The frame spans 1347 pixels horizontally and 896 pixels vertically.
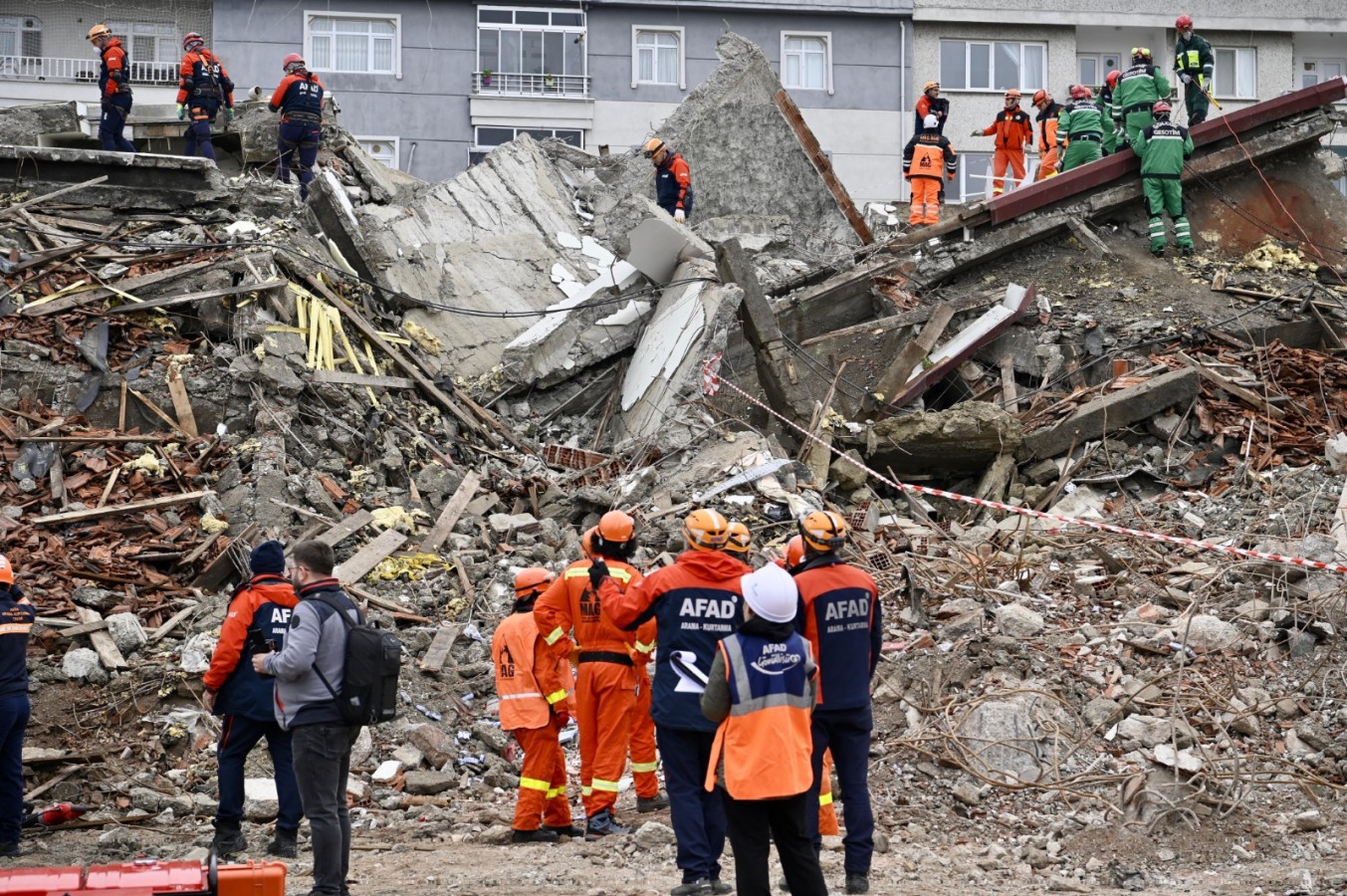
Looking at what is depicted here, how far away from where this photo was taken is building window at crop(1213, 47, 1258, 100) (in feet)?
108

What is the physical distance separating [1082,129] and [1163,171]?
1.75 m

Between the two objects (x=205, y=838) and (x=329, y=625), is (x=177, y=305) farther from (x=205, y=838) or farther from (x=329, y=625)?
(x=329, y=625)

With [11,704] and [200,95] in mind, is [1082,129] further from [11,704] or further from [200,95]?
[11,704]

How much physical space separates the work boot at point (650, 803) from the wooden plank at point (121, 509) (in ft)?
16.1

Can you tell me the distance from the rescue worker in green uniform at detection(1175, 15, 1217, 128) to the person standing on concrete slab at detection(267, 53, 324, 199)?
35.2 feet

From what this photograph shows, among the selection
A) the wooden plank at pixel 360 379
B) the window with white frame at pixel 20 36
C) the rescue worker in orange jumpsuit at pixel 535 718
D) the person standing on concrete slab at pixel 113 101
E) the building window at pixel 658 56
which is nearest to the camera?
the rescue worker in orange jumpsuit at pixel 535 718

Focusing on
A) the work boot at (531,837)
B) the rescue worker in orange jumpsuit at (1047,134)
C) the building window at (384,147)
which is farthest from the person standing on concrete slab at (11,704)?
the building window at (384,147)

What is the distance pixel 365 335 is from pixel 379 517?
316 cm

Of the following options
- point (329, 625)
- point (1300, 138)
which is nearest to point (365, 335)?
point (329, 625)

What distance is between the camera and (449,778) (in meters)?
8.41

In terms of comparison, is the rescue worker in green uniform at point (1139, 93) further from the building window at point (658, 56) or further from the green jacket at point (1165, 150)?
the building window at point (658, 56)

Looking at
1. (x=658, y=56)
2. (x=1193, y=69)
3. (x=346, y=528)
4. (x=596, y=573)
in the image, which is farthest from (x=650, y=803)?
(x=658, y=56)

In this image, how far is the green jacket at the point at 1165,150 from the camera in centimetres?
1672

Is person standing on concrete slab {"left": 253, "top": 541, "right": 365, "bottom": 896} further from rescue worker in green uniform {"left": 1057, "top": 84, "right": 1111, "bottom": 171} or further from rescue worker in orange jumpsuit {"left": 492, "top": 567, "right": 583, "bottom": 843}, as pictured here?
rescue worker in green uniform {"left": 1057, "top": 84, "right": 1111, "bottom": 171}
